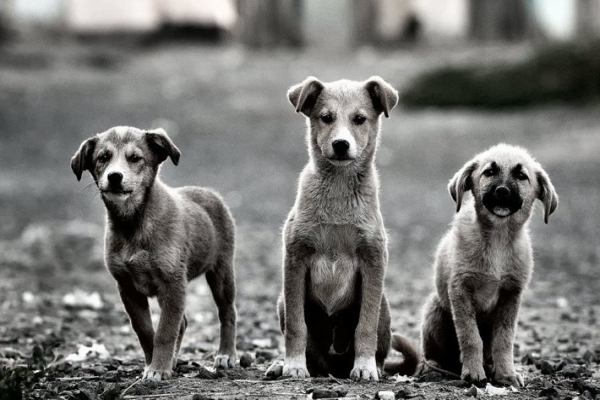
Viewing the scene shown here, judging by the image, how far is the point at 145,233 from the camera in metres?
6.25

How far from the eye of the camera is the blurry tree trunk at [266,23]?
1005 inches

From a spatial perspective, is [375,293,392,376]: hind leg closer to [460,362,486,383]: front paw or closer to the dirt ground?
the dirt ground

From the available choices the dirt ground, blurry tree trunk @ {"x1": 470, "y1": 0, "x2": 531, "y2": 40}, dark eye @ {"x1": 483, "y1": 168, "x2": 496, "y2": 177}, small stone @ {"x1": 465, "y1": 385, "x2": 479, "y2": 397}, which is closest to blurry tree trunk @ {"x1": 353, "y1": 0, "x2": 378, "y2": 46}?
the dirt ground

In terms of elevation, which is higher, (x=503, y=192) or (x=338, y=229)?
(x=503, y=192)

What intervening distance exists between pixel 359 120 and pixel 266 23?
19855mm

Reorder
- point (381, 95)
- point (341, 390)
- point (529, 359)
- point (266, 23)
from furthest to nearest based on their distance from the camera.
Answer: point (266, 23)
point (529, 359)
point (381, 95)
point (341, 390)

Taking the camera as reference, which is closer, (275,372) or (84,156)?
(275,372)

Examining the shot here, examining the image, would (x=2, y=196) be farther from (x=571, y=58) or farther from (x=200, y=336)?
(x=571, y=58)

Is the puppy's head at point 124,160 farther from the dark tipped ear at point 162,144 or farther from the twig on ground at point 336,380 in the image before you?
the twig on ground at point 336,380

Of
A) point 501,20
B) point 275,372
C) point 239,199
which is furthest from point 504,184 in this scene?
point 501,20

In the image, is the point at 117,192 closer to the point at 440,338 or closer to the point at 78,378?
the point at 78,378

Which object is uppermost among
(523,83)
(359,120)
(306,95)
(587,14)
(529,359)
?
(587,14)

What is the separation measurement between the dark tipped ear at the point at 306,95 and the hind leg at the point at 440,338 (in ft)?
5.22

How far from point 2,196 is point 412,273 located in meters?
7.61
